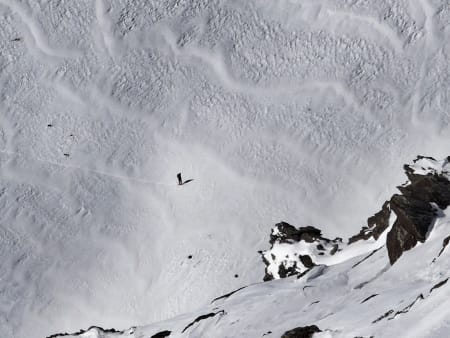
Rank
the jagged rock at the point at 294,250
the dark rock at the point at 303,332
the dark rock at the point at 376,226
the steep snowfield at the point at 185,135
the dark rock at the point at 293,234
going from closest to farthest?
1. the dark rock at the point at 303,332
2. the dark rock at the point at 376,226
3. the jagged rock at the point at 294,250
4. the dark rock at the point at 293,234
5. the steep snowfield at the point at 185,135

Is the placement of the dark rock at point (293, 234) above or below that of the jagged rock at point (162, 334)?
above

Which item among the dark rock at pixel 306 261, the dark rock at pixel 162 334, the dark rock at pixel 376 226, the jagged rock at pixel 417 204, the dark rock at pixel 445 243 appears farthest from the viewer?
the dark rock at pixel 306 261

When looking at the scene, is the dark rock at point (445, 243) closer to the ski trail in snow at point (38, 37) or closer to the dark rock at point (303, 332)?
the dark rock at point (303, 332)

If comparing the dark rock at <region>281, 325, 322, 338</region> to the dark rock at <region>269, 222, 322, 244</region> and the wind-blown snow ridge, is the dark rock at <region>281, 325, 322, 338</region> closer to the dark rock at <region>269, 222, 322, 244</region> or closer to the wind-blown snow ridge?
the wind-blown snow ridge

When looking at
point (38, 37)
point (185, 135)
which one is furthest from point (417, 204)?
point (38, 37)

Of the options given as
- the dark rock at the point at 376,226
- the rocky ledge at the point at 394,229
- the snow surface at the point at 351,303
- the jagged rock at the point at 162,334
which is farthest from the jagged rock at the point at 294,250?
the jagged rock at the point at 162,334

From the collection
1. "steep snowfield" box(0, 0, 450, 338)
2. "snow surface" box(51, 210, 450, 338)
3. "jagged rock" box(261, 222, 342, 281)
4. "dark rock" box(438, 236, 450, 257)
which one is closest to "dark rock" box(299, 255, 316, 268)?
"jagged rock" box(261, 222, 342, 281)

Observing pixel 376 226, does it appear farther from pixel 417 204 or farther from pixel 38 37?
pixel 38 37
